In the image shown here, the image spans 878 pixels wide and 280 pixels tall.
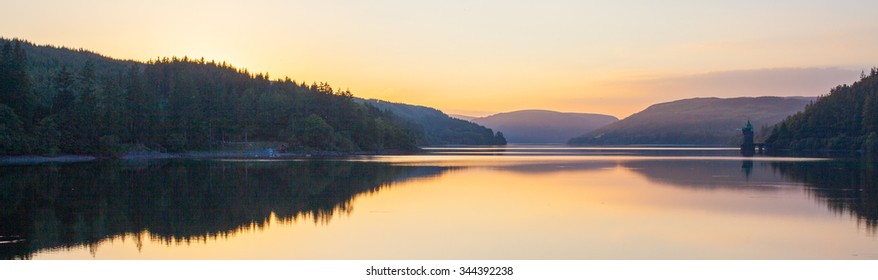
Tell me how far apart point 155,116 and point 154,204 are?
73.0 meters

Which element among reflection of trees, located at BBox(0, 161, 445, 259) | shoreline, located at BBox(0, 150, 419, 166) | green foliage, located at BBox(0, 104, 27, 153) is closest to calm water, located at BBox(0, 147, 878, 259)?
reflection of trees, located at BBox(0, 161, 445, 259)

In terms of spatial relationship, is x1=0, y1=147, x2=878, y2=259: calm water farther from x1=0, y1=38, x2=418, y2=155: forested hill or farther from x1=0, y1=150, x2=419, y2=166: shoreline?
x1=0, y1=38, x2=418, y2=155: forested hill

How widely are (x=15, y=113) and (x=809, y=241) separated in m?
73.6

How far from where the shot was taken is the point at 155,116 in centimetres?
9888

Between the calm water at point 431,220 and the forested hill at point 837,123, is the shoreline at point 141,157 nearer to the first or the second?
the calm water at point 431,220

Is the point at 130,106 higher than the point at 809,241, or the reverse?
the point at 130,106

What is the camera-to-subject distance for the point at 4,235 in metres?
21.5

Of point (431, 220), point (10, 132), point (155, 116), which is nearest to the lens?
point (431, 220)

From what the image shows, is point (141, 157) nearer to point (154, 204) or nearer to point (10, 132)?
point (10, 132)

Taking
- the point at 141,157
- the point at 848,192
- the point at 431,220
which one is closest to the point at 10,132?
the point at 141,157

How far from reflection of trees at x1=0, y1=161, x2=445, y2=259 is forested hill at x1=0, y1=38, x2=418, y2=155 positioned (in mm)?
33347

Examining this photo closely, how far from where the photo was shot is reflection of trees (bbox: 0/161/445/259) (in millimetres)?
22562
